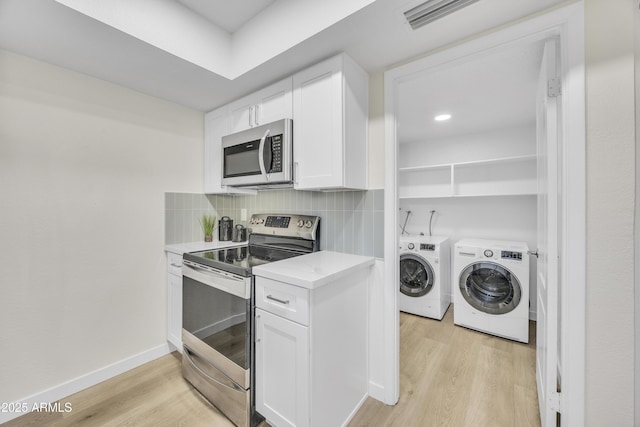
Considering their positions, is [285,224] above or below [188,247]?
above

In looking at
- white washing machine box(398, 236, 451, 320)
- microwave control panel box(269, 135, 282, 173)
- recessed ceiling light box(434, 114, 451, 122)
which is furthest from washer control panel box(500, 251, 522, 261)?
microwave control panel box(269, 135, 282, 173)

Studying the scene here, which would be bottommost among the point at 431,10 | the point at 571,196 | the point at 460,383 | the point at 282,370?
the point at 460,383

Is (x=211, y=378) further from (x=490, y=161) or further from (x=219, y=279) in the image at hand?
(x=490, y=161)

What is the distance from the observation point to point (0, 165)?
1.51 meters

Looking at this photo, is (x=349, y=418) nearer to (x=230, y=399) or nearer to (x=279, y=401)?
(x=279, y=401)

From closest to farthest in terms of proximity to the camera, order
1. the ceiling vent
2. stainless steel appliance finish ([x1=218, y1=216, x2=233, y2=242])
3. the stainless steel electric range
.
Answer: the ceiling vent → the stainless steel electric range → stainless steel appliance finish ([x1=218, y1=216, x2=233, y2=242])

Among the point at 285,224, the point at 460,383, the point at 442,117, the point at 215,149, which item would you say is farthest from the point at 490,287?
the point at 215,149

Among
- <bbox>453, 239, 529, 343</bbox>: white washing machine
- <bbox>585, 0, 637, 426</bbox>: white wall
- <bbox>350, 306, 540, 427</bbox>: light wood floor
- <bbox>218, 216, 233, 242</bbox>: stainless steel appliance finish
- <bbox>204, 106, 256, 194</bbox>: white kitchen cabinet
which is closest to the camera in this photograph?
<bbox>585, 0, 637, 426</bbox>: white wall

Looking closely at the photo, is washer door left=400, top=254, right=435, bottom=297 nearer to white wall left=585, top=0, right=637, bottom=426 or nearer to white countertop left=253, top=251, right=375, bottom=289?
white countertop left=253, top=251, right=375, bottom=289

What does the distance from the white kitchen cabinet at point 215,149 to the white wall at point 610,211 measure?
2.24m

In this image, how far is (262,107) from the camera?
1.91m

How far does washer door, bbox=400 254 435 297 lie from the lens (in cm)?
294

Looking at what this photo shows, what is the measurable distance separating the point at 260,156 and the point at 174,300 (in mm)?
1396

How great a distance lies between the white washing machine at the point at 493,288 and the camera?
8.01 feet
